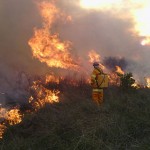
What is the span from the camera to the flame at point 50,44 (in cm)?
1562

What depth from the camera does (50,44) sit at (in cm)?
1596

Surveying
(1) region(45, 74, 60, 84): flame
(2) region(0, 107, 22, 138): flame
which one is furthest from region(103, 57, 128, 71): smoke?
(2) region(0, 107, 22, 138): flame

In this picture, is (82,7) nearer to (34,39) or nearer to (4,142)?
(34,39)

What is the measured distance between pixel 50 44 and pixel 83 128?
7.51 metres

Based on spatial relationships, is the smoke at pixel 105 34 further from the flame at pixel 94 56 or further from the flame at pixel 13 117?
the flame at pixel 13 117

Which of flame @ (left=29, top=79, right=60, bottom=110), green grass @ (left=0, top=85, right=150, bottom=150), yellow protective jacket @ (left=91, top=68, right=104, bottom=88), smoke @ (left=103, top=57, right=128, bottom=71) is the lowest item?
green grass @ (left=0, top=85, right=150, bottom=150)

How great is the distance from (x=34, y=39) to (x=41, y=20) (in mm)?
1204

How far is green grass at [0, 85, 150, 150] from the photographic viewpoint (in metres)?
8.45

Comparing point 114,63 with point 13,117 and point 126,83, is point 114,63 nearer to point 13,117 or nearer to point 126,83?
point 126,83

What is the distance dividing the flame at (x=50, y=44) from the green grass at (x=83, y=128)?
3917 millimetres

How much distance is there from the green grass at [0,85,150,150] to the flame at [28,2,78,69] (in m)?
3.92

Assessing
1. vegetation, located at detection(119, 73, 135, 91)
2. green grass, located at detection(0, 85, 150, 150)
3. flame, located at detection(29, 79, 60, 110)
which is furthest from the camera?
vegetation, located at detection(119, 73, 135, 91)

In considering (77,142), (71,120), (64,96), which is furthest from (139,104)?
(77,142)

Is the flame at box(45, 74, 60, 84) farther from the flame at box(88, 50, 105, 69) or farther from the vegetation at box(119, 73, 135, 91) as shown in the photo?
the flame at box(88, 50, 105, 69)
